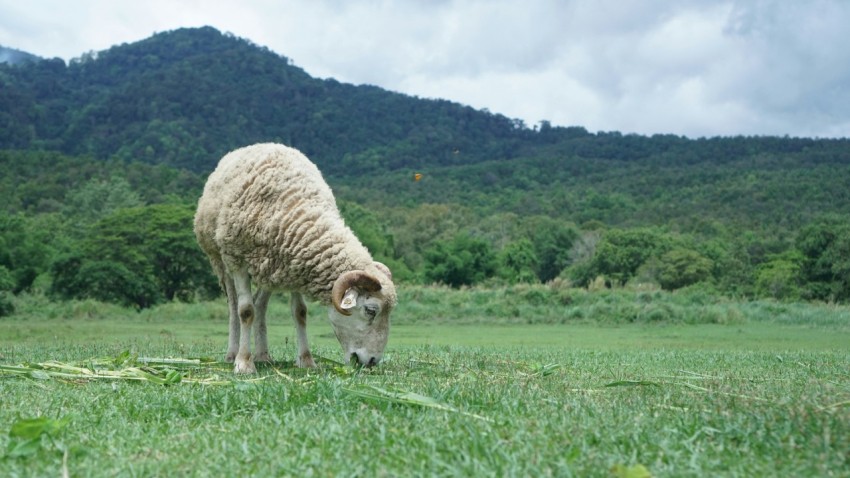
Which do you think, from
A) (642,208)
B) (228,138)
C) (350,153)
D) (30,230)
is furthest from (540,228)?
(228,138)

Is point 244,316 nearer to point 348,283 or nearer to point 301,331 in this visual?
point 301,331

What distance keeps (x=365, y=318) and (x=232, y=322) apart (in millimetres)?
2338

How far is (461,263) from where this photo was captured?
5438 centimetres

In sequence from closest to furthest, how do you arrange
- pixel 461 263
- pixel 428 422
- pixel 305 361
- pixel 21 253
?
1. pixel 428 422
2. pixel 305 361
3. pixel 21 253
4. pixel 461 263

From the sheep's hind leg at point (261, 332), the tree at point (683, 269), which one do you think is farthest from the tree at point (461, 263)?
the sheep's hind leg at point (261, 332)

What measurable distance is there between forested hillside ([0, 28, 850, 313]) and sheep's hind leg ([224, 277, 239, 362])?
23886 mm

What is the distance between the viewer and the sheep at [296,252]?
8.06 metres

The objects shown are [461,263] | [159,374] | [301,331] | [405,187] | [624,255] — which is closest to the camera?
[159,374]

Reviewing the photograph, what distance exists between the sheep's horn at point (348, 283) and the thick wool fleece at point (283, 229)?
117 millimetres

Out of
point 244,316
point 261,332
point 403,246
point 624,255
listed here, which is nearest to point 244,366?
point 244,316

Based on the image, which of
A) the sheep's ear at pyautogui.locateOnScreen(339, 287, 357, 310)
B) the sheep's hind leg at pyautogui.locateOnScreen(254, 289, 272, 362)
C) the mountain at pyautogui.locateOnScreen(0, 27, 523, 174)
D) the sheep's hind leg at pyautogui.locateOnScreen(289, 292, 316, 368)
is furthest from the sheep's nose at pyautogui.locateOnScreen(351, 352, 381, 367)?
the mountain at pyautogui.locateOnScreen(0, 27, 523, 174)

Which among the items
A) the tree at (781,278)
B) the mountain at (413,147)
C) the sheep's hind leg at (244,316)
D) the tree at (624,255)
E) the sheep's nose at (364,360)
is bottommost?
the sheep's nose at (364,360)

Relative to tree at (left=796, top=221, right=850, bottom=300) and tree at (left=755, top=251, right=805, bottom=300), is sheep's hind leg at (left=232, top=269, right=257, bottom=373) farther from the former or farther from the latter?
tree at (left=755, top=251, right=805, bottom=300)

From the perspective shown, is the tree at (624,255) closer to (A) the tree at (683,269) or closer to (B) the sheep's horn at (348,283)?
(A) the tree at (683,269)
